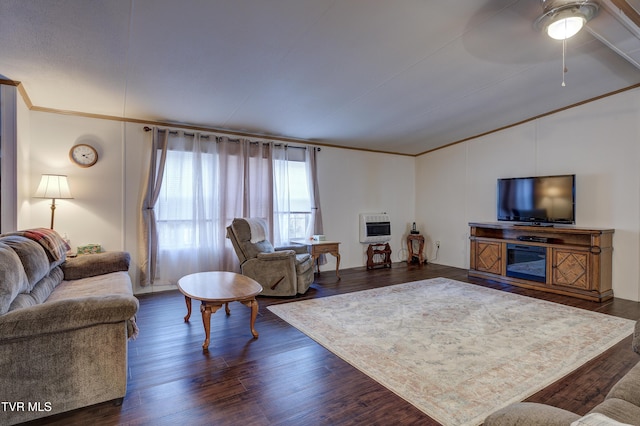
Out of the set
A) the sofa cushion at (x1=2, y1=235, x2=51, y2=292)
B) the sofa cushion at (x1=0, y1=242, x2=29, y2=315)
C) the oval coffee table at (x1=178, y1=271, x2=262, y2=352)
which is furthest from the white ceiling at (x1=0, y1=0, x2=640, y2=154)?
the oval coffee table at (x1=178, y1=271, x2=262, y2=352)

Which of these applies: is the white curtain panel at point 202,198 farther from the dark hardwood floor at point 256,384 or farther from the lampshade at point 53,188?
the dark hardwood floor at point 256,384

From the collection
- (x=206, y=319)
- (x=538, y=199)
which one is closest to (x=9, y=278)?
(x=206, y=319)

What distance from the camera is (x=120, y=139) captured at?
420 centimetres

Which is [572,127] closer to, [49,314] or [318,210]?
[318,210]

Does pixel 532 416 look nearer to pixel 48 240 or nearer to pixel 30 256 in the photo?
pixel 30 256

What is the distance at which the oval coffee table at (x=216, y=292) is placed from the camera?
2621 millimetres

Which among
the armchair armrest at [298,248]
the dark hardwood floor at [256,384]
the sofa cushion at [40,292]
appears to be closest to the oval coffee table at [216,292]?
the dark hardwood floor at [256,384]

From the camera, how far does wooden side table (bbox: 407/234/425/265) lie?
6.61m

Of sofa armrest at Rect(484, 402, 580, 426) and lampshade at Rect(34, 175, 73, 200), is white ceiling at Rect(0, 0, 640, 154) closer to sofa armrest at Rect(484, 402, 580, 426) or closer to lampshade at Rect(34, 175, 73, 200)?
lampshade at Rect(34, 175, 73, 200)

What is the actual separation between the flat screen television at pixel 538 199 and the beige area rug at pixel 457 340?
4.68ft

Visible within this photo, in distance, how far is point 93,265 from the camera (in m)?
3.22

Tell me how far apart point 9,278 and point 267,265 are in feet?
8.62

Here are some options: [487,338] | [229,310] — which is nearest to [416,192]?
[487,338]

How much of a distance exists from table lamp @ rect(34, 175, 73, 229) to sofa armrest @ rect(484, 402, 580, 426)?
4483 millimetres
